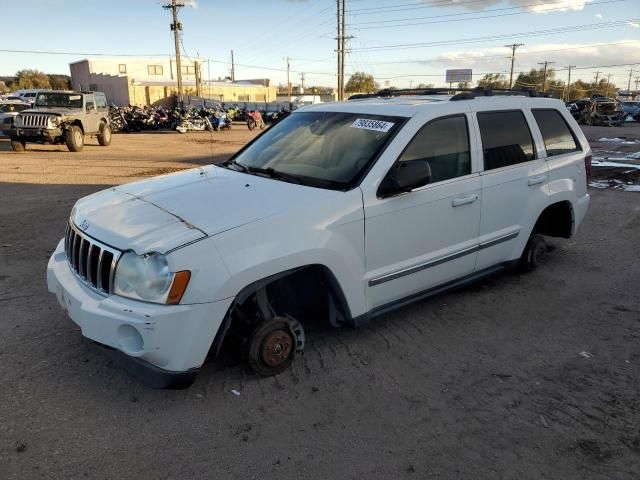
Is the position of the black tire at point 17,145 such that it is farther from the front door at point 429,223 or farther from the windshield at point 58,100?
the front door at point 429,223

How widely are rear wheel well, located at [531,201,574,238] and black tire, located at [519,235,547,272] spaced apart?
0.09 m

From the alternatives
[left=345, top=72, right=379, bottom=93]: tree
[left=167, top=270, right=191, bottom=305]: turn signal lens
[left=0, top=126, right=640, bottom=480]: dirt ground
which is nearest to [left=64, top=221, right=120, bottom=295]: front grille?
[left=167, top=270, right=191, bottom=305]: turn signal lens

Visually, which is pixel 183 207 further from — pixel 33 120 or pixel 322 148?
pixel 33 120

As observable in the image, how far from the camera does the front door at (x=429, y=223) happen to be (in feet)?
11.3

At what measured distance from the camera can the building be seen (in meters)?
63.9

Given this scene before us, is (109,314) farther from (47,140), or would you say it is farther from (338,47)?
(338,47)

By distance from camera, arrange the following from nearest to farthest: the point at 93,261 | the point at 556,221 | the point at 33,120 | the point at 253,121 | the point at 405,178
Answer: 1. the point at 93,261
2. the point at 405,178
3. the point at 556,221
4. the point at 33,120
5. the point at 253,121

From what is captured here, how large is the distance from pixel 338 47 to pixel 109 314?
4831cm

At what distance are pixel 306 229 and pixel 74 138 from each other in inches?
649

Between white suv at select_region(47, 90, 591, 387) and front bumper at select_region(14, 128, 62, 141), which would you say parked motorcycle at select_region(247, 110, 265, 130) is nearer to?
front bumper at select_region(14, 128, 62, 141)

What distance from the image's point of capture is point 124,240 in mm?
2812

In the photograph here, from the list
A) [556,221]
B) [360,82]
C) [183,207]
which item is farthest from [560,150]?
[360,82]

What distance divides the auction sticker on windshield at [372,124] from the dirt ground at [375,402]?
1516 mm

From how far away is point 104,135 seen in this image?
19359mm
